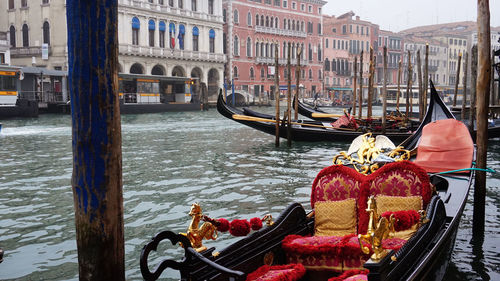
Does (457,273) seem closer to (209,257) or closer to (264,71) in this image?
(209,257)

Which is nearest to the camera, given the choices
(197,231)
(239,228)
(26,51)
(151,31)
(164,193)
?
(197,231)

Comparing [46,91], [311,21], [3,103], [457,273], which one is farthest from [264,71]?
[457,273]

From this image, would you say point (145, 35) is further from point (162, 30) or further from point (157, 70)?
point (157, 70)

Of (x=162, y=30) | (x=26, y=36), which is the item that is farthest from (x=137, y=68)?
(x=26, y=36)

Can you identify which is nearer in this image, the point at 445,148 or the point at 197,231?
the point at 197,231

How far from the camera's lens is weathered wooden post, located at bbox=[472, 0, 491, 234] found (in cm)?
352

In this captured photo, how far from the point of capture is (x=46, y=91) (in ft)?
62.8

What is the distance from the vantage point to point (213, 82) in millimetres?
28484

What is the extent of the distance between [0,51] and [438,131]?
19.0 m

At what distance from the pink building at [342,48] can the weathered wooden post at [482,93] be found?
109 feet

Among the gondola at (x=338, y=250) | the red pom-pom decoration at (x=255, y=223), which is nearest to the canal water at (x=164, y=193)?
the gondola at (x=338, y=250)

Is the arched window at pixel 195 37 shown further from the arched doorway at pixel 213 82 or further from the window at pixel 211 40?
the arched doorway at pixel 213 82

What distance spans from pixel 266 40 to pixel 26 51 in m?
14.3

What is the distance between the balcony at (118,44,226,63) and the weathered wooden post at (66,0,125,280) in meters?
22.0
